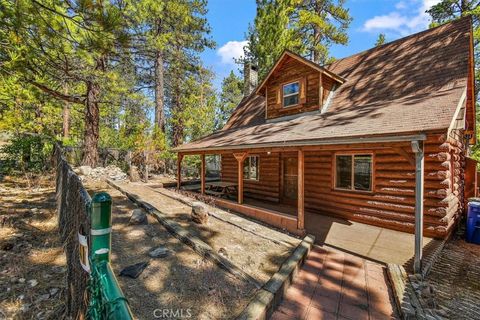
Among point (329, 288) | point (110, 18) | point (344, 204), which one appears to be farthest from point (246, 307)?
point (344, 204)

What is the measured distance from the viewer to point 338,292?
3824 millimetres

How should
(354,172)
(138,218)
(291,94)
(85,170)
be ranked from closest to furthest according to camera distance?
1. (138,218)
2. (354,172)
3. (291,94)
4. (85,170)

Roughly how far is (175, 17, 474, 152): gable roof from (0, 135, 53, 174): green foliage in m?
8.49

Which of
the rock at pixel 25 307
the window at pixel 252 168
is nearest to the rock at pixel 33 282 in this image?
the rock at pixel 25 307

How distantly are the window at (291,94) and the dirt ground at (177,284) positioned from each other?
7459 millimetres

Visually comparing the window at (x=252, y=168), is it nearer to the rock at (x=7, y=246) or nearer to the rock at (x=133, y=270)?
the rock at (x=133, y=270)

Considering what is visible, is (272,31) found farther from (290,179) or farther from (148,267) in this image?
(148,267)

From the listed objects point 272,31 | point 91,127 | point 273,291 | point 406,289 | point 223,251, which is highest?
point 272,31

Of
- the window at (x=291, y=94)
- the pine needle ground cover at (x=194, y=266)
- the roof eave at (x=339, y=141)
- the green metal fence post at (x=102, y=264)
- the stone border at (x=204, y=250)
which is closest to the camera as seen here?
the green metal fence post at (x=102, y=264)

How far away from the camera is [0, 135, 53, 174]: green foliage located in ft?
39.8

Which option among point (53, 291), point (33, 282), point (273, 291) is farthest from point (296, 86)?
point (33, 282)

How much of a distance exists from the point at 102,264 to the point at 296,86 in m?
9.89

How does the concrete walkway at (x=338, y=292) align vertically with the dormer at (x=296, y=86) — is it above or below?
below

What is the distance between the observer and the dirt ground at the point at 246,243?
166 inches
